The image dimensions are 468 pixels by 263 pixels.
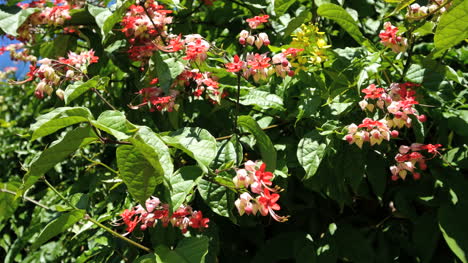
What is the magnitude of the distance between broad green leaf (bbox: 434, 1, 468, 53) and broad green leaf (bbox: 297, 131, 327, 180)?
1.35ft

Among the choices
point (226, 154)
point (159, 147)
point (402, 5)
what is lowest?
point (226, 154)

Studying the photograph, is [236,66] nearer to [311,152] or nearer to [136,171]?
[311,152]

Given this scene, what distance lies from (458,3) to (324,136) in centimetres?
49

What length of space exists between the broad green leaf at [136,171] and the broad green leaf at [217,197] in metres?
0.29

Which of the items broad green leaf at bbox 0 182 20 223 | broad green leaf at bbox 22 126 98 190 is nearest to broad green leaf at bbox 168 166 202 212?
broad green leaf at bbox 22 126 98 190

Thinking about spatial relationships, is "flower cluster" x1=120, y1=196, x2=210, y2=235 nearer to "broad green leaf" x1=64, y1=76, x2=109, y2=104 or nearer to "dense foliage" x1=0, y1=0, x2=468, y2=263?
"dense foliage" x1=0, y1=0, x2=468, y2=263

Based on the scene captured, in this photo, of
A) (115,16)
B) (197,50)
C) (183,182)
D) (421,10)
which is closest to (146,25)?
(115,16)

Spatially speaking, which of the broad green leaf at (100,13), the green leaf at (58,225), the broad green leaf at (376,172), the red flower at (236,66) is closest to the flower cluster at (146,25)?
the broad green leaf at (100,13)

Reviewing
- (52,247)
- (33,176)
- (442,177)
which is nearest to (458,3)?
(442,177)

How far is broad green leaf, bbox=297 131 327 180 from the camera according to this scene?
1304mm

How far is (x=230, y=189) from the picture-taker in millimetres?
1244

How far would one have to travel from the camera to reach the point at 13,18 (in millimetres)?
1733

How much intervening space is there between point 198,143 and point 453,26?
67 cm

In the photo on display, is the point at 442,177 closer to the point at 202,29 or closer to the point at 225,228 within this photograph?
the point at 225,228
